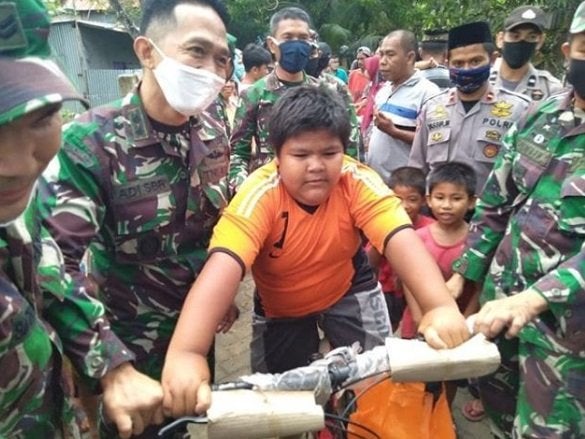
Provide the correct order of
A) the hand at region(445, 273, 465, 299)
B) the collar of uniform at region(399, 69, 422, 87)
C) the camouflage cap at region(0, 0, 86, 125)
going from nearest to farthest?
the camouflage cap at region(0, 0, 86, 125) → the hand at region(445, 273, 465, 299) → the collar of uniform at region(399, 69, 422, 87)

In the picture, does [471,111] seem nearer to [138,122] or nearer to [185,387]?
[138,122]

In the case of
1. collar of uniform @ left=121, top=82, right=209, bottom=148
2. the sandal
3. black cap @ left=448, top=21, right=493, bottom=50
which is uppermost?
black cap @ left=448, top=21, right=493, bottom=50

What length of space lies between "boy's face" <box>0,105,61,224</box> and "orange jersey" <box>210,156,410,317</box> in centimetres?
70

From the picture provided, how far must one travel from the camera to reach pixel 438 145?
364cm

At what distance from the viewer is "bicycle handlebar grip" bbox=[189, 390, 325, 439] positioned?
128 cm

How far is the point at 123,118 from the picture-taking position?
2.10 meters

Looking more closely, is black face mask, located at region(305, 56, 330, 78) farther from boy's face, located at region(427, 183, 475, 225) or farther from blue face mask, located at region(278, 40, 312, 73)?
boy's face, located at region(427, 183, 475, 225)

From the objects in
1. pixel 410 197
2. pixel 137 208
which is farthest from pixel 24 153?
pixel 410 197

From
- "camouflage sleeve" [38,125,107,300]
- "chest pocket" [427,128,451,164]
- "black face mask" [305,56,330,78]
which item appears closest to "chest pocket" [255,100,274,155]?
"black face mask" [305,56,330,78]

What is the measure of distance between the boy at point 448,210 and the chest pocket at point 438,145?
393 millimetres

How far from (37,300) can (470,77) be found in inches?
116

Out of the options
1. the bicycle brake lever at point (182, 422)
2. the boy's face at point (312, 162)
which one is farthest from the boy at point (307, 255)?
the bicycle brake lever at point (182, 422)

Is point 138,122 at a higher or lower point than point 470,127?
higher

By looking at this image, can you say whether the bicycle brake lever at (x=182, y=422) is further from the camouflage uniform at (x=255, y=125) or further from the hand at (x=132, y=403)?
the camouflage uniform at (x=255, y=125)
